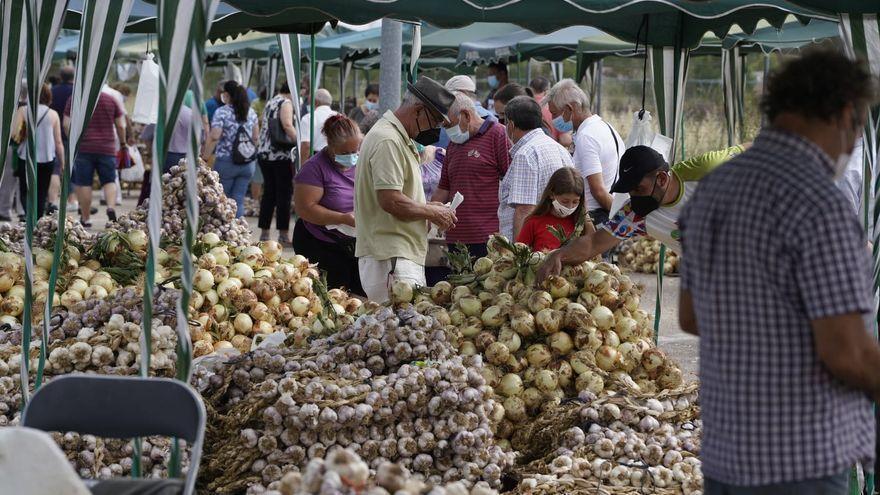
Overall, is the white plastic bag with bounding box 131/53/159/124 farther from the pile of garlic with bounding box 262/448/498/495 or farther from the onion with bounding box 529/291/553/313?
the pile of garlic with bounding box 262/448/498/495

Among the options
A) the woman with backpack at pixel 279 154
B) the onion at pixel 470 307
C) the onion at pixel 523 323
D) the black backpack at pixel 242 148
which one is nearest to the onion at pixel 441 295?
the onion at pixel 470 307

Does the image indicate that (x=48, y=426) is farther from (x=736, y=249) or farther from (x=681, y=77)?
(x=681, y=77)

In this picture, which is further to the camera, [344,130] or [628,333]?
[344,130]

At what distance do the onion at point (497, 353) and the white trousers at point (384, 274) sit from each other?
3.98 ft

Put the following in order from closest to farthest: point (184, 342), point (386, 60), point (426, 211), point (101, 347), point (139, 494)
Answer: point (139, 494) → point (184, 342) → point (101, 347) → point (426, 211) → point (386, 60)

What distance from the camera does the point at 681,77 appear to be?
662cm

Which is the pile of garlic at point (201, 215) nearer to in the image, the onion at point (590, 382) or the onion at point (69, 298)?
the onion at point (69, 298)

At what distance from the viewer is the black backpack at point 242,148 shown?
11.2m

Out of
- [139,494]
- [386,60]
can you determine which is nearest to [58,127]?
[386,60]

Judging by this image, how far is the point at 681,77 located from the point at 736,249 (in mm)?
4501

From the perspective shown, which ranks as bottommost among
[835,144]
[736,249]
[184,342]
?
[184,342]

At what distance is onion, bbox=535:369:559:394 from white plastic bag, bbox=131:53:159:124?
267 inches

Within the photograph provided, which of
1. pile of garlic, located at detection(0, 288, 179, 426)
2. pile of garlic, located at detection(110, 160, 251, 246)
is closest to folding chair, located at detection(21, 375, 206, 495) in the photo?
pile of garlic, located at detection(0, 288, 179, 426)

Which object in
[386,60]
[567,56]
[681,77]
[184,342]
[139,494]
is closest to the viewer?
[139,494]
